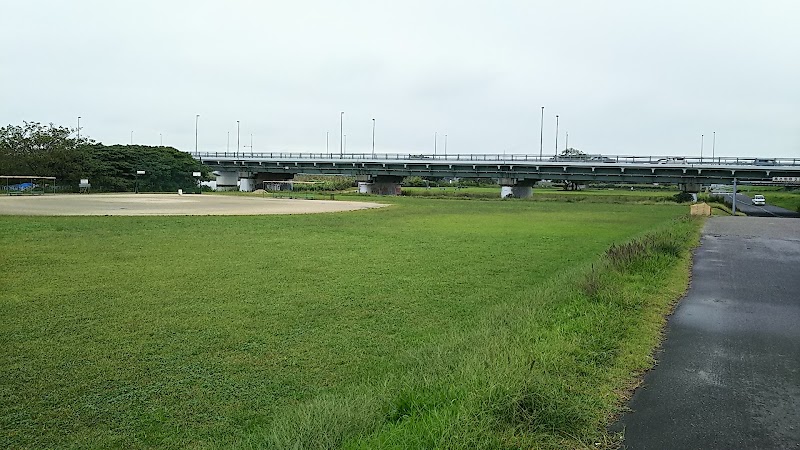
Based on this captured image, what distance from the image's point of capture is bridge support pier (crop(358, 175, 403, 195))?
3401 inches

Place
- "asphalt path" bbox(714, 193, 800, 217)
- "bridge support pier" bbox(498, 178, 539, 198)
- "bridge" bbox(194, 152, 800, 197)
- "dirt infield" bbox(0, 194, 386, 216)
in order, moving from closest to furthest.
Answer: "dirt infield" bbox(0, 194, 386, 216) < "asphalt path" bbox(714, 193, 800, 217) < "bridge" bbox(194, 152, 800, 197) < "bridge support pier" bbox(498, 178, 539, 198)

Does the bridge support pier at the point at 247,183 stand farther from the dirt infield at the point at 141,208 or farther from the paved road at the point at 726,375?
the paved road at the point at 726,375

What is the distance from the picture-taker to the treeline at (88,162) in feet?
223

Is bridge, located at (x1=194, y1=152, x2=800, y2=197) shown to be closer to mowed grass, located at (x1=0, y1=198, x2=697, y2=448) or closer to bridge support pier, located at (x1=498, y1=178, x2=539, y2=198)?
bridge support pier, located at (x1=498, y1=178, x2=539, y2=198)

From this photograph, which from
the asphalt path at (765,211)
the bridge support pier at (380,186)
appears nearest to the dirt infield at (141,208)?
the asphalt path at (765,211)

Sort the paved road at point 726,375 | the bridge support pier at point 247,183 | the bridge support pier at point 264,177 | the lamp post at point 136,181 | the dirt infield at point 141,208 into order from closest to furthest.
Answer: the paved road at point 726,375, the dirt infield at point 141,208, the lamp post at point 136,181, the bridge support pier at point 247,183, the bridge support pier at point 264,177

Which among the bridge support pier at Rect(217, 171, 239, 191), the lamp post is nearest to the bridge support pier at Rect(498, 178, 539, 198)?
the bridge support pier at Rect(217, 171, 239, 191)

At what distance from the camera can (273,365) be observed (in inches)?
273

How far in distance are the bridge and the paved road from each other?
58845 mm

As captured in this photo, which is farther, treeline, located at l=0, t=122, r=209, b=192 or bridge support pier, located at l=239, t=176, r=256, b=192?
bridge support pier, located at l=239, t=176, r=256, b=192

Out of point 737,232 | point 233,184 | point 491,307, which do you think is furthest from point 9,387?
point 233,184

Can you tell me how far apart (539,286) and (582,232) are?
15205mm

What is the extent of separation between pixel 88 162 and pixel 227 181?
90.4 feet

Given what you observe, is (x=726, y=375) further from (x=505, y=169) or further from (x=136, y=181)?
(x=136, y=181)
